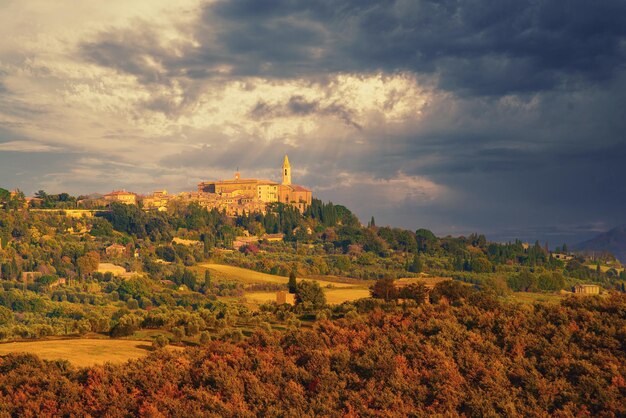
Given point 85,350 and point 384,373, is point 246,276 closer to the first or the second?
point 85,350

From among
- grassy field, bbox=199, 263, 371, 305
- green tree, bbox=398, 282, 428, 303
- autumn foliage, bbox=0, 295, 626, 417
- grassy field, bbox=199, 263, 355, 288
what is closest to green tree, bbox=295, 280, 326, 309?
green tree, bbox=398, 282, 428, 303

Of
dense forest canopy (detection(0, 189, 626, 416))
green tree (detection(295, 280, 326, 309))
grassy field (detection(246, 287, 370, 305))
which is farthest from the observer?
grassy field (detection(246, 287, 370, 305))

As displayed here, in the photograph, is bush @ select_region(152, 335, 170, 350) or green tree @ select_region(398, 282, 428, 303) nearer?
bush @ select_region(152, 335, 170, 350)

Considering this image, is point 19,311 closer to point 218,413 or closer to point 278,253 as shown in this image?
point 278,253

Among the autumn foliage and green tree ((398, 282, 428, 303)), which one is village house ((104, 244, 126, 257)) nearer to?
green tree ((398, 282, 428, 303))

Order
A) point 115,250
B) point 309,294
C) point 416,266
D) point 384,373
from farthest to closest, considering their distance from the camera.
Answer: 1. point 115,250
2. point 416,266
3. point 309,294
4. point 384,373

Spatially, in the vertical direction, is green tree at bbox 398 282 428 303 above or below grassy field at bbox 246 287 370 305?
above

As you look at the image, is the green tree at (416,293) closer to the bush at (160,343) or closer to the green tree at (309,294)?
the green tree at (309,294)

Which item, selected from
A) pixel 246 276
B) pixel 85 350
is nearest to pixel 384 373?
pixel 85 350

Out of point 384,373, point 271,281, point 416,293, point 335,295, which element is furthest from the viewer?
point 271,281

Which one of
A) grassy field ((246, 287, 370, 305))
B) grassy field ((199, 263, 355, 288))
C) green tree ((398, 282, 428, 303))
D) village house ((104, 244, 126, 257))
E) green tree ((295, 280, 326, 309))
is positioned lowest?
grassy field ((246, 287, 370, 305))
